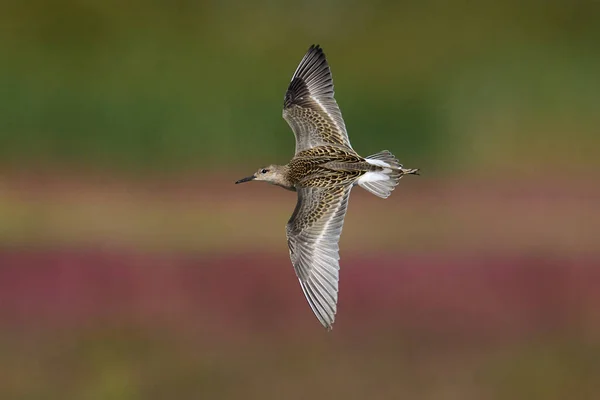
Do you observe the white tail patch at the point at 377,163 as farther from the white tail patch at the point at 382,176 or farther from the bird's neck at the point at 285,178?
the bird's neck at the point at 285,178

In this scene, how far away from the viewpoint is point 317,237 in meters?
2.73

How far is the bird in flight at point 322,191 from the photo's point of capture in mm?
2668

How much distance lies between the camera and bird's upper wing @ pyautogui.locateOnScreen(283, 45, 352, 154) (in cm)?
309

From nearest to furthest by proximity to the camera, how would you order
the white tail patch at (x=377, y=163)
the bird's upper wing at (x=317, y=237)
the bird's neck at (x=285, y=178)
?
the bird's upper wing at (x=317, y=237) < the white tail patch at (x=377, y=163) < the bird's neck at (x=285, y=178)

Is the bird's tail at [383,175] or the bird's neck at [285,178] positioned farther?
the bird's neck at [285,178]

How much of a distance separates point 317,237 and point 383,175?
25 centimetres

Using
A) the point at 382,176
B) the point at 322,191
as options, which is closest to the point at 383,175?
the point at 382,176

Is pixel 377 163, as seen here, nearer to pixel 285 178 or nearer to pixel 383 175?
pixel 383 175

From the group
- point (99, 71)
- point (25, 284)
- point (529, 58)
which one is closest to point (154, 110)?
point (99, 71)

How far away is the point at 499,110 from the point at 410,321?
13.1ft

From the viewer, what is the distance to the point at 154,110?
29.9ft

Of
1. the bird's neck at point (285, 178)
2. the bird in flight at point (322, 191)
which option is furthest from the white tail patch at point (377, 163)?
the bird's neck at point (285, 178)

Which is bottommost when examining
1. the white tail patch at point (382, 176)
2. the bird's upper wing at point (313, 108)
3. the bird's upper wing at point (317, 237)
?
the bird's upper wing at point (317, 237)

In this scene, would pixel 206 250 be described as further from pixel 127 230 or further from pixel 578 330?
pixel 578 330
